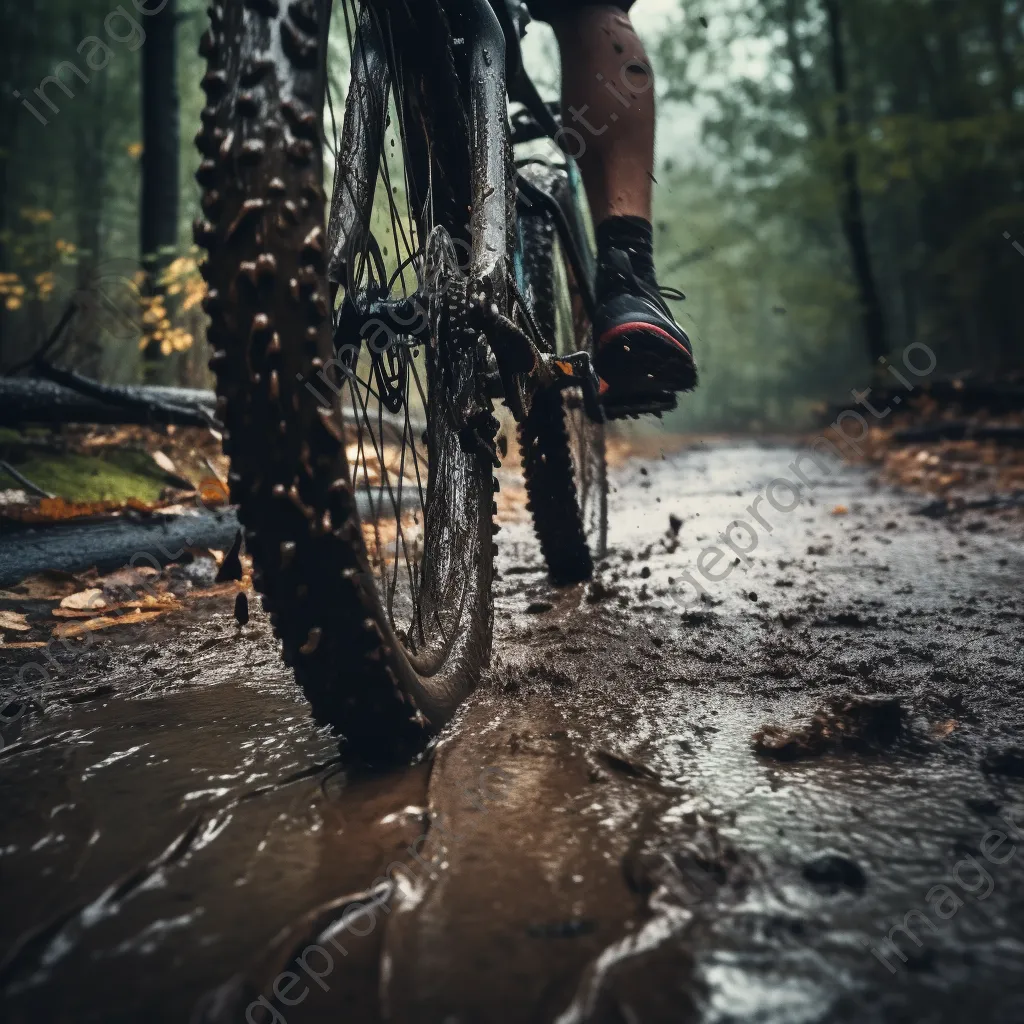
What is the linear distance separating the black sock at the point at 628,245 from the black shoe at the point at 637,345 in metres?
0.02

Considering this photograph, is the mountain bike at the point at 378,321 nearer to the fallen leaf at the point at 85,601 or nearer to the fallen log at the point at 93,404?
the fallen leaf at the point at 85,601

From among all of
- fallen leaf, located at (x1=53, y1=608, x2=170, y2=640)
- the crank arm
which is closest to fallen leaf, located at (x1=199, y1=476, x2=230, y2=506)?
fallen leaf, located at (x1=53, y1=608, x2=170, y2=640)

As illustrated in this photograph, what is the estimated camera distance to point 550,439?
2240 millimetres

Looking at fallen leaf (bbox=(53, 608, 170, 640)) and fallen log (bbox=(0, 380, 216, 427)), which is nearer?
fallen leaf (bbox=(53, 608, 170, 640))

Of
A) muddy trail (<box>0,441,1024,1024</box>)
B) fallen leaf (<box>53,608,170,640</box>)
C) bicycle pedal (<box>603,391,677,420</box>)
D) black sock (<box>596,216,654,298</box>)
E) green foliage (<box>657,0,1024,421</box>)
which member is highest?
green foliage (<box>657,0,1024,421</box>)

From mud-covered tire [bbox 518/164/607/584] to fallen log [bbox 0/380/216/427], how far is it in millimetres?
1414

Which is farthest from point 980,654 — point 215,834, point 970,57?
point 970,57

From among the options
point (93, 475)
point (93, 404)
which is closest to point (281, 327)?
point (93, 475)

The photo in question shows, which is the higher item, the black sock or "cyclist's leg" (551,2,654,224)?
"cyclist's leg" (551,2,654,224)

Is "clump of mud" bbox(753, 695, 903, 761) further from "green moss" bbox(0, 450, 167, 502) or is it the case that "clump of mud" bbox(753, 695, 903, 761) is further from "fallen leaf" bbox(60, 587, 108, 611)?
"green moss" bbox(0, 450, 167, 502)

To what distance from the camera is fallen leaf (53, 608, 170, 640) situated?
6.41ft

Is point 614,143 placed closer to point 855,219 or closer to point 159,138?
point 159,138

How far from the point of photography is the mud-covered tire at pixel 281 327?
2.95 feet

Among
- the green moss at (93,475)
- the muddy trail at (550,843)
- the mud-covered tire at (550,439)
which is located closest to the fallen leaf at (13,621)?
the muddy trail at (550,843)
